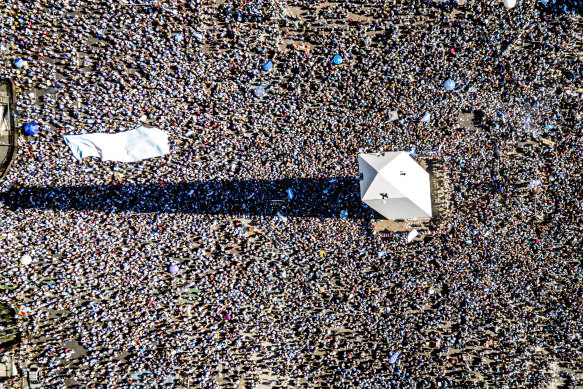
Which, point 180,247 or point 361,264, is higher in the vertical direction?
point 180,247

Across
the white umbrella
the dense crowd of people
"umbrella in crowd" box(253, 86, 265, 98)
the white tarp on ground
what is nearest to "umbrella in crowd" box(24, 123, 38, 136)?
the dense crowd of people

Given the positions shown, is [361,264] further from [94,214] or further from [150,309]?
[94,214]

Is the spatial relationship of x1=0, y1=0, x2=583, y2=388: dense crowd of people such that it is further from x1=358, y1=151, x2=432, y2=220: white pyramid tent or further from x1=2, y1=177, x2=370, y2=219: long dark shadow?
x1=358, y1=151, x2=432, y2=220: white pyramid tent

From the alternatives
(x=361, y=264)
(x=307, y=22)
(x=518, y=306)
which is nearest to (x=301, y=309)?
(x=361, y=264)

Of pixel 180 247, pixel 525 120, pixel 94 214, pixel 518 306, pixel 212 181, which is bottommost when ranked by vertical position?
pixel 518 306

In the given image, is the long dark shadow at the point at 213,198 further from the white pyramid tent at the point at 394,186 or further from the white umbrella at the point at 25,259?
the white pyramid tent at the point at 394,186

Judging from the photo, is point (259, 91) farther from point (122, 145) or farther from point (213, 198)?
point (122, 145)
